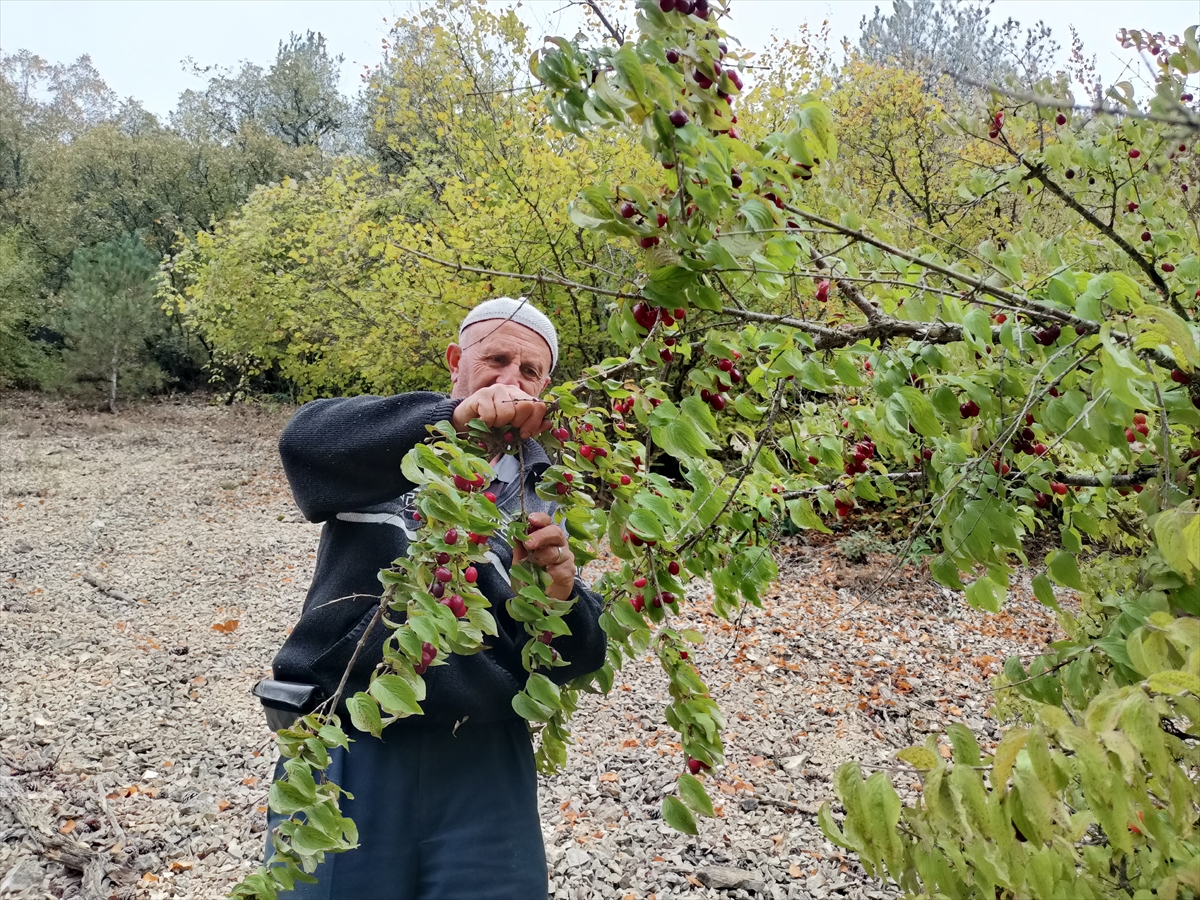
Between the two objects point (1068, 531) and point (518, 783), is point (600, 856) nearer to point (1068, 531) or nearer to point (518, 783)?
point (518, 783)

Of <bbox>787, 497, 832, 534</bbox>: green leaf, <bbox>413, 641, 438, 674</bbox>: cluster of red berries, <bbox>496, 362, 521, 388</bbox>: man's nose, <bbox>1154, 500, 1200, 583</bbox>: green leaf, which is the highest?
<bbox>496, 362, 521, 388</bbox>: man's nose

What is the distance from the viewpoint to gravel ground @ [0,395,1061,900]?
3133 millimetres

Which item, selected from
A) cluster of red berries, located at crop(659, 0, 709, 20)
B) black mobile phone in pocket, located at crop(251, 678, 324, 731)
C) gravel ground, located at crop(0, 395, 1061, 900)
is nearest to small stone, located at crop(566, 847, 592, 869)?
gravel ground, located at crop(0, 395, 1061, 900)

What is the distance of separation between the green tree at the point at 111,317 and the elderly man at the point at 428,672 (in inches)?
699

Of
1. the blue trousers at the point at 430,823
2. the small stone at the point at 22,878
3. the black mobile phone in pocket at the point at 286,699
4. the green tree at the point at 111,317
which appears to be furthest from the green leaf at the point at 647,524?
the green tree at the point at 111,317

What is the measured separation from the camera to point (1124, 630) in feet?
3.73

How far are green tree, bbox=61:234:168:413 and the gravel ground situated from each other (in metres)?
9.73

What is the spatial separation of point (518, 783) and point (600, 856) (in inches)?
76.0

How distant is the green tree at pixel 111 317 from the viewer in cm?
1672

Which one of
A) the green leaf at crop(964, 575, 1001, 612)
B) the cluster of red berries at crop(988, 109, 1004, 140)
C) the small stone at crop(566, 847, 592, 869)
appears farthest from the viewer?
the small stone at crop(566, 847, 592, 869)

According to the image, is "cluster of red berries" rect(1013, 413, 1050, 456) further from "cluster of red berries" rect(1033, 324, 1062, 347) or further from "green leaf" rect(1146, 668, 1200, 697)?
"green leaf" rect(1146, 668, 1200, 697)

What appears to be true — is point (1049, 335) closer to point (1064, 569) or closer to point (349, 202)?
point (1064, 569)

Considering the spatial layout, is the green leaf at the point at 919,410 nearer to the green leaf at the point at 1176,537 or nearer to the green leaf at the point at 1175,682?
the green leaf at the point at 1176,537

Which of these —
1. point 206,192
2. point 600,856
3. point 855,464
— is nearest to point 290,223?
point 206,192
